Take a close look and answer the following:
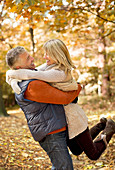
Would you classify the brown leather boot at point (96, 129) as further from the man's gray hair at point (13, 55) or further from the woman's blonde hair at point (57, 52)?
the man's gray hair at point (13, 55)

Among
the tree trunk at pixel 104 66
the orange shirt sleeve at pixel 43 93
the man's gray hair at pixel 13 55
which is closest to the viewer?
the orange shirt sleeve at pixel 43 93

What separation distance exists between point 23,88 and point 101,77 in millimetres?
10519

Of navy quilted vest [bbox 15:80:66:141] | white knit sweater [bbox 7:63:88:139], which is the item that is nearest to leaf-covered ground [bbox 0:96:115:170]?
white knit sweater [bbox 7:63:88:139]

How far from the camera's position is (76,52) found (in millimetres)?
11648

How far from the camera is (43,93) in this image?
218cm

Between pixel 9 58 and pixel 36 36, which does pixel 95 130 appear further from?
pixel 36 36

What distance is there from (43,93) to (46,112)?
21 cm

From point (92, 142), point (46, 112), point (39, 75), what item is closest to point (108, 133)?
point (92, 142)

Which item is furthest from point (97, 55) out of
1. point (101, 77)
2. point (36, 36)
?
point (36, 36)

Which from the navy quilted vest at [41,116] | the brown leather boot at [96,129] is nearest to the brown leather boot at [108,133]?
the brown leather boot at [96,129]

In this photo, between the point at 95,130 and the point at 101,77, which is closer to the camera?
the point at 95,130

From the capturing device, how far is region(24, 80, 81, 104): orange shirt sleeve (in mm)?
2168

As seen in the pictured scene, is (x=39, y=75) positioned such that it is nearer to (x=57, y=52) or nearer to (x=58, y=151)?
(x=57, y=52)

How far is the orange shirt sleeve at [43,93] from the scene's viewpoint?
2.17 meters
